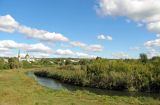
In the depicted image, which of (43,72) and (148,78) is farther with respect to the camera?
(43,72)

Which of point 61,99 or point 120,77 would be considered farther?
point 120,77

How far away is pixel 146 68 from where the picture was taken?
58875 mm

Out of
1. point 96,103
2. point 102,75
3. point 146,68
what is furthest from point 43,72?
point 96,103

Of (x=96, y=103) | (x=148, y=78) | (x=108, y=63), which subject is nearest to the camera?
(x=96, y=103)

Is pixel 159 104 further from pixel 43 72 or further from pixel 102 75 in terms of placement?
pixel 43 72

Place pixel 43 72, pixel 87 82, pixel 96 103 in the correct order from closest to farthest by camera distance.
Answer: pixel 96 103 < pixel 87 82 < pixel 43 72

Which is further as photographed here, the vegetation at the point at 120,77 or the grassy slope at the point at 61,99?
the vegetation at the point at 120,77

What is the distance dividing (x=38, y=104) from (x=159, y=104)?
9.98 metres

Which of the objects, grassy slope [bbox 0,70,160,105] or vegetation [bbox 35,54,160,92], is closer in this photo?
grassy slope [bbox 0,70,160,105]

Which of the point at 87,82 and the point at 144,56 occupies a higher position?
the point at 144,56

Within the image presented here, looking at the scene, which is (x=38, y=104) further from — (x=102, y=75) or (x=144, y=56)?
(x=144, y=56)

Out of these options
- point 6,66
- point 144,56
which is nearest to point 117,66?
point 144,56

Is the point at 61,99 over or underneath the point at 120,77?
underneath

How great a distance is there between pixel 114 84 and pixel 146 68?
823 centimetres
